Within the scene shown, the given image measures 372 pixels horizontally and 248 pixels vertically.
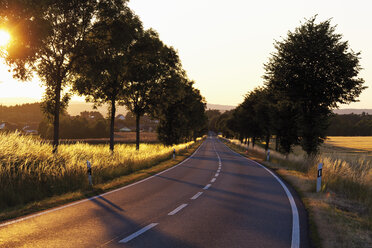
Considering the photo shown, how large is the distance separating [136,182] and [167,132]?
2755 cm

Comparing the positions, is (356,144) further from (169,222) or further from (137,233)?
(137,233)

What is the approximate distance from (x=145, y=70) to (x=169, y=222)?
787 inches

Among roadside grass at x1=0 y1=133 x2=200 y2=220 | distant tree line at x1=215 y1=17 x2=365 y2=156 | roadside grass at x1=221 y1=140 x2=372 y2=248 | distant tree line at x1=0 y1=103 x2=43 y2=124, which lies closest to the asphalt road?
roadside grass at x1=221 y1=140 x2=372 y2=248

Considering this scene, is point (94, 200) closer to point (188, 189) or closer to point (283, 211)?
point (188, 189)

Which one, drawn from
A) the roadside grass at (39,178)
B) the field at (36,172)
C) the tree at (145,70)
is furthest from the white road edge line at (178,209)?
the tree at (145,70)

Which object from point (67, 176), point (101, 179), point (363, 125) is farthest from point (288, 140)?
point (363, 125)

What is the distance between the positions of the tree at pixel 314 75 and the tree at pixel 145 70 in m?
9.44

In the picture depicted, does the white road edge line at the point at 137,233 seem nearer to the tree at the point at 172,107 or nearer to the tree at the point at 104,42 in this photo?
the tree at the point at 104,42

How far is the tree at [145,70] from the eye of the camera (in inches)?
906

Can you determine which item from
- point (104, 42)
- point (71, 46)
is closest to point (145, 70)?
point (104, 42)

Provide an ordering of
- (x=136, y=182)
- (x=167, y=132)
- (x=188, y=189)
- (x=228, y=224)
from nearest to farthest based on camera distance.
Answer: (x=228, y=224)
(x=188, y=189)
(x=136, y=182)
(x=167, y=132)

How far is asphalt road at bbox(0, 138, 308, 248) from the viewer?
526cm

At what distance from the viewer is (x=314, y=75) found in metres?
20.0

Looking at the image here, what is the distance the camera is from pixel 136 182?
41.0 ft
